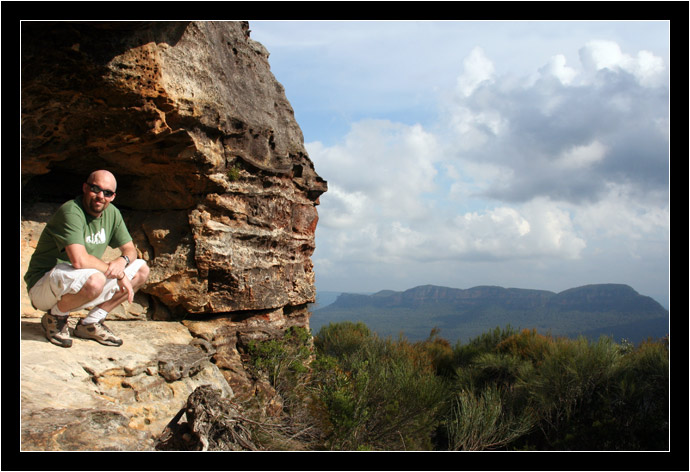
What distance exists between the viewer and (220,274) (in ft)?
23.8

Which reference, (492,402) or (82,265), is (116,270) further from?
(492,402)

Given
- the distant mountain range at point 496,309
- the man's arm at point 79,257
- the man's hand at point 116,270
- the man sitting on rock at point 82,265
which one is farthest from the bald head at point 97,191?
the distant mountain range at point 496,309

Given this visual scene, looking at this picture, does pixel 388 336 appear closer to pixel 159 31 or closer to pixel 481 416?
pixel 481 416

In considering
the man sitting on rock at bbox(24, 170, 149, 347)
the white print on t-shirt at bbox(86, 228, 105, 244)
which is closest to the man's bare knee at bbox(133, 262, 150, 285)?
the man sitting on rock at bbox(24, 170, 149, 347)

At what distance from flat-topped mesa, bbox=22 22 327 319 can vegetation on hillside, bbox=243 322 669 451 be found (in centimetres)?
147

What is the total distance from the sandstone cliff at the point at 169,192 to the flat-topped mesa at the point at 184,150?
0.06ft

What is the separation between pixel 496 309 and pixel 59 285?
94913 millimetres

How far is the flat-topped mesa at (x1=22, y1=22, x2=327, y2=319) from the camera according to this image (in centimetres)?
520

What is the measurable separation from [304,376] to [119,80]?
5.40 metres

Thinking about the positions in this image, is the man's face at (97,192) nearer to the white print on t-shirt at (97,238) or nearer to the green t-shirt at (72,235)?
the green t-shirt at (72,235)

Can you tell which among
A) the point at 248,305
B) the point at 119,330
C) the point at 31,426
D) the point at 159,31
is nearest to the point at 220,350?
the point at 248,305

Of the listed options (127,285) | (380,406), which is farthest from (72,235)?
(380,406)

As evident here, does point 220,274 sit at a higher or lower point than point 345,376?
higher

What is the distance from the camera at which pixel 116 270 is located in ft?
15.1
